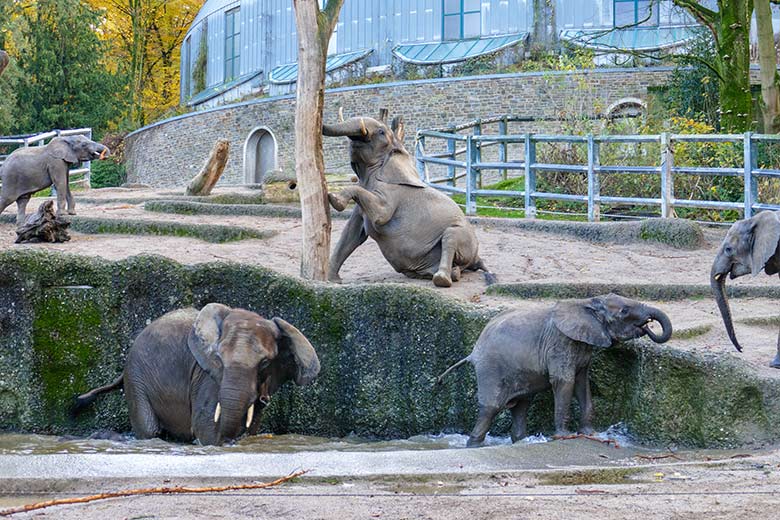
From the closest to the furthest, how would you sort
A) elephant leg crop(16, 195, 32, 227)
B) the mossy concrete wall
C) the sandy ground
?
A: the mossy concrete wall → the sandy ground → elephant leg crop(16, 195, 32, 227)

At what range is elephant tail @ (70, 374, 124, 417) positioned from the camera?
36.0ft

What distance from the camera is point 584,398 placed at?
9719mm

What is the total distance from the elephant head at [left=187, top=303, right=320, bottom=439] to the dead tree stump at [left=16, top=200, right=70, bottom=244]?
6799 millimetres

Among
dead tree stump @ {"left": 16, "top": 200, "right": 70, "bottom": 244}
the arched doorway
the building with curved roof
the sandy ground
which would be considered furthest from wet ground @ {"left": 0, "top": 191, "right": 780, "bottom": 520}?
the arched doorway

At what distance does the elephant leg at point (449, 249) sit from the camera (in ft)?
45.1

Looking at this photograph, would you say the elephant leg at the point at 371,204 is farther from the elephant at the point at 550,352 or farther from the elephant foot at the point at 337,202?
→ the elephant at the point at 550,352

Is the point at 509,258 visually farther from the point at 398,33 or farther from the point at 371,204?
the point at 398,33

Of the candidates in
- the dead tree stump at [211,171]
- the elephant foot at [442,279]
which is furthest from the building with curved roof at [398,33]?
the elephant foot at [442,279]

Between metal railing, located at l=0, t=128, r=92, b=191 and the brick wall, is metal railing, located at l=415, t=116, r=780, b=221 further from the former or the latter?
metal railing, located at l=0, t=128, r=92, b=191

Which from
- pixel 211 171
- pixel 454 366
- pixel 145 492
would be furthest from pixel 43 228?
pixel 145 492

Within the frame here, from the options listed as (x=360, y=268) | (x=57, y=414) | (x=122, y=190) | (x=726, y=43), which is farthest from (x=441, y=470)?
(x=122, y=190)

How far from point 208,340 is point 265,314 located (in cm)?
170

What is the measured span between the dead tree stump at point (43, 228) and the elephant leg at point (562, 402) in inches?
332

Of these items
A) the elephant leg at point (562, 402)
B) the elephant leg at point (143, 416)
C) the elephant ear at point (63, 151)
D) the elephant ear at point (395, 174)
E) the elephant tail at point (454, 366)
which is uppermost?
the elephant ear at point (63, 151)
